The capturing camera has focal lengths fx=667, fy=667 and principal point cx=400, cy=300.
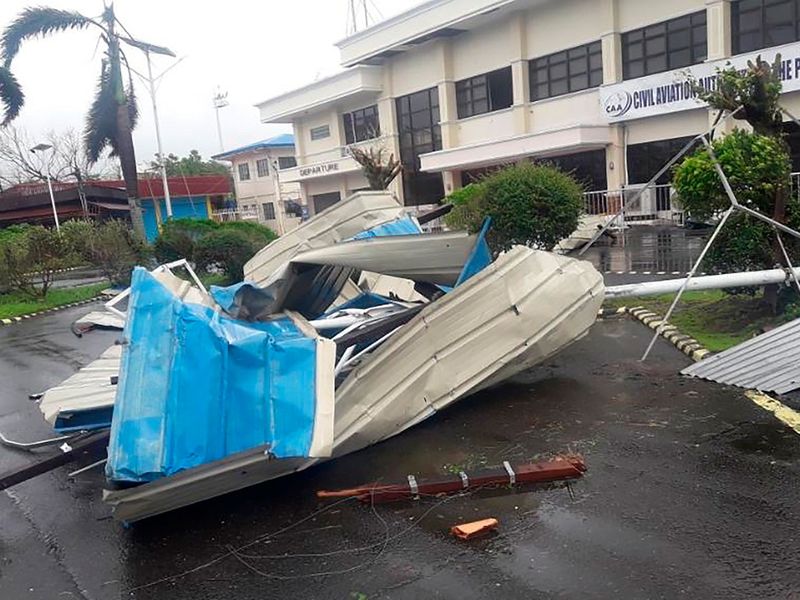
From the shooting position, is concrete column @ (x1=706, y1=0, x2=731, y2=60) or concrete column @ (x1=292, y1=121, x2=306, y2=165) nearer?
concrete column @ (x1=706, y1=0, x2=731, y2=60)

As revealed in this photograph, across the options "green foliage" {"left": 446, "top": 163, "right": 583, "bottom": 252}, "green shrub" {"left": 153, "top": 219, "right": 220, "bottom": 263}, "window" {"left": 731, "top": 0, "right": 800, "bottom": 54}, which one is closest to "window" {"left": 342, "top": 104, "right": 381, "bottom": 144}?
"green shrub" {"left": 153, "top": 219, "right": 220, "bottom": 263}

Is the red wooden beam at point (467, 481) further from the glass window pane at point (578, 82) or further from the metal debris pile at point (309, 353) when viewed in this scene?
the glass window pane at point (578, 82)

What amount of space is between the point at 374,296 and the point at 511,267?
2157 millimetres

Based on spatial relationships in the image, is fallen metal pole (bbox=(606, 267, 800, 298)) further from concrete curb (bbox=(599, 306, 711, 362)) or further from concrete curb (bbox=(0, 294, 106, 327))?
concrete curb (bbox=(0, 294, 106, 327))

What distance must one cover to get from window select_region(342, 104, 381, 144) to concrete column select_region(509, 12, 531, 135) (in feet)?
28.2

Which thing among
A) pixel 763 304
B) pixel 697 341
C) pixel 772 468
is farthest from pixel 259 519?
pixel 763 304

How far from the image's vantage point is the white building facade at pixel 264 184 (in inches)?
1581

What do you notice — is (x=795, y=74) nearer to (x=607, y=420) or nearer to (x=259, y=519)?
(x=607, y=420)

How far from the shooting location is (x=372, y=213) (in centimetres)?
729

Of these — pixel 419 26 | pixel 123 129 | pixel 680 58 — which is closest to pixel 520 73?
pixel 419 26

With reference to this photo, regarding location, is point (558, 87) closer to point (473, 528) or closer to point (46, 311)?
point (46, 311)

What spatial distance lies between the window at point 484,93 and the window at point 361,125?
211 inches

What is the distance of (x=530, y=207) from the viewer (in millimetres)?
10961

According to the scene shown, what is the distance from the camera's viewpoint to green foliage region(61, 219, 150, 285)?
18.4 metres
